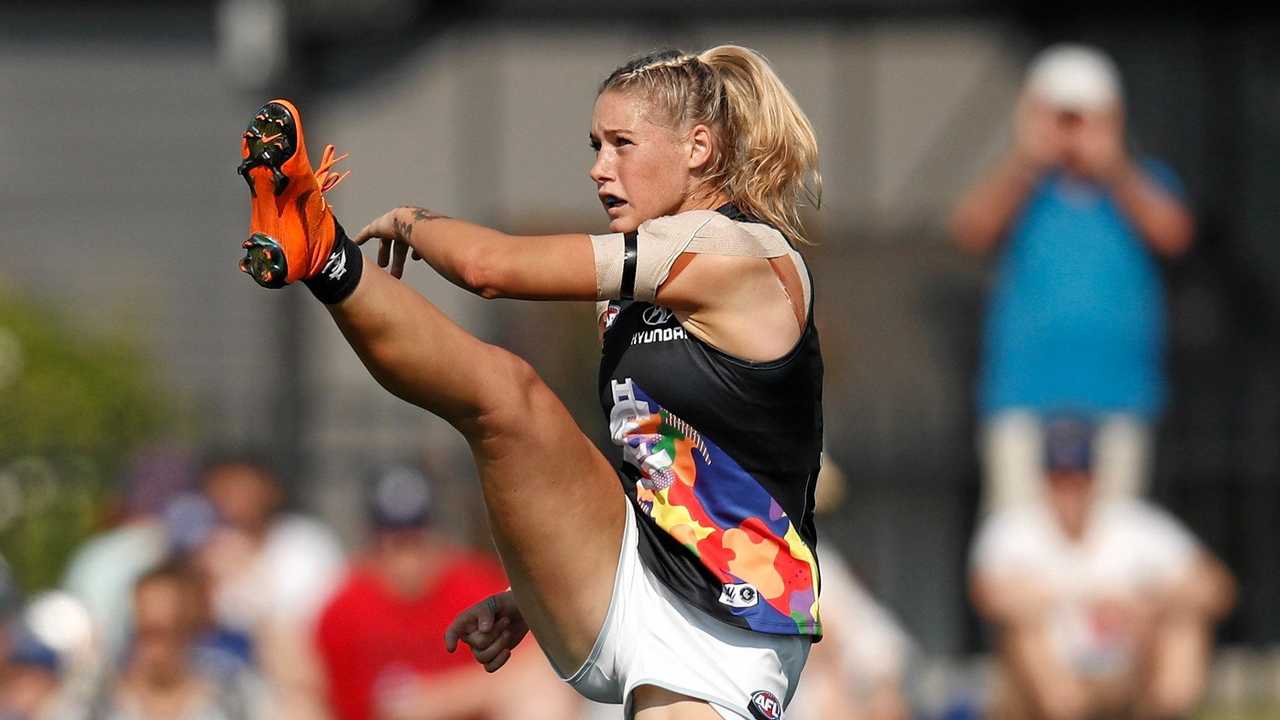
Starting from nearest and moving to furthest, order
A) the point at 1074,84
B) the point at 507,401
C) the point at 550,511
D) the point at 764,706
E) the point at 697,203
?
the point at 507,401 → the point at 550,511 → the point at 764,706 → the point at 697,203 → the point at 1074,84

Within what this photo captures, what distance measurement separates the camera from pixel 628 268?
3789 mm

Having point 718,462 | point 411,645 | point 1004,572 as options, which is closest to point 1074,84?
point 1004,572

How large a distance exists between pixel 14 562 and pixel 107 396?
176 cm

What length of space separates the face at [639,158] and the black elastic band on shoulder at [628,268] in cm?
23

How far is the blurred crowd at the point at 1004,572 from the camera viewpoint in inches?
300

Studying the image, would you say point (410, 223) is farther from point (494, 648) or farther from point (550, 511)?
point (494, 648)

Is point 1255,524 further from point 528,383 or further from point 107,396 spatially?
point 528,383

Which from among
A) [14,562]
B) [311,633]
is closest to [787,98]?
[311,633]

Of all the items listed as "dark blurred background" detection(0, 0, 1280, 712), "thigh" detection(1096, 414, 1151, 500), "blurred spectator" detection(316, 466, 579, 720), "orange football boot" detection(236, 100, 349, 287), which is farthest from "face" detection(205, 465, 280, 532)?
"orange football boot" detection(236, 100, 349, 287)

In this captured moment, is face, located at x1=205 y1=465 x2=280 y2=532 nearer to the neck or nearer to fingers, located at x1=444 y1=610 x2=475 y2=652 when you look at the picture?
fingers, located at x1=444 y1=610 x2=475 y2=652

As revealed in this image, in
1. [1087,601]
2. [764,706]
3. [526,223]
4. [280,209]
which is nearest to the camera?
[280,209]

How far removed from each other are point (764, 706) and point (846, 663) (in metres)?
3.89

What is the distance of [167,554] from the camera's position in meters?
7.31

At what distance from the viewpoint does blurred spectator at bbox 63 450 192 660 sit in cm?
762
